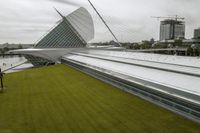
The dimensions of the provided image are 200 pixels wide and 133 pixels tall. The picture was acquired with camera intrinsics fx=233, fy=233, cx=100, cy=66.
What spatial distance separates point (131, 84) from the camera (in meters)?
8.54

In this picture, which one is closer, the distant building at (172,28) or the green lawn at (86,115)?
the green lawn at (86,115)

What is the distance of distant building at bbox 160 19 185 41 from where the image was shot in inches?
4380

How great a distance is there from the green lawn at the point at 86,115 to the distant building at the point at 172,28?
360ft

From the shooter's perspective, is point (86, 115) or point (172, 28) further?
point (172, 28)

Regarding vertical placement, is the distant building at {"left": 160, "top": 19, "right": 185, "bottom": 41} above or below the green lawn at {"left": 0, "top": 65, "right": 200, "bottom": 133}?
above

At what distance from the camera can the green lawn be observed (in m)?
5.19

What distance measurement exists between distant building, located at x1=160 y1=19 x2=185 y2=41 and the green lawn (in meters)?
110

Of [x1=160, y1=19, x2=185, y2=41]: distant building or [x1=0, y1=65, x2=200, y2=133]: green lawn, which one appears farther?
[x1=160, y1=19, x2=185, y2=41]: distant building

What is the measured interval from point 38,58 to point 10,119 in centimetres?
2698

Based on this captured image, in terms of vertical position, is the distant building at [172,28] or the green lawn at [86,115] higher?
the distant building at [172,28]

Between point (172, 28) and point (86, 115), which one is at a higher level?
point (172, 28)

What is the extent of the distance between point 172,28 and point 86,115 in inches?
4482

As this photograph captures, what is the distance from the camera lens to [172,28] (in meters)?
113

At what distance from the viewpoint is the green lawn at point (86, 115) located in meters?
5.19
